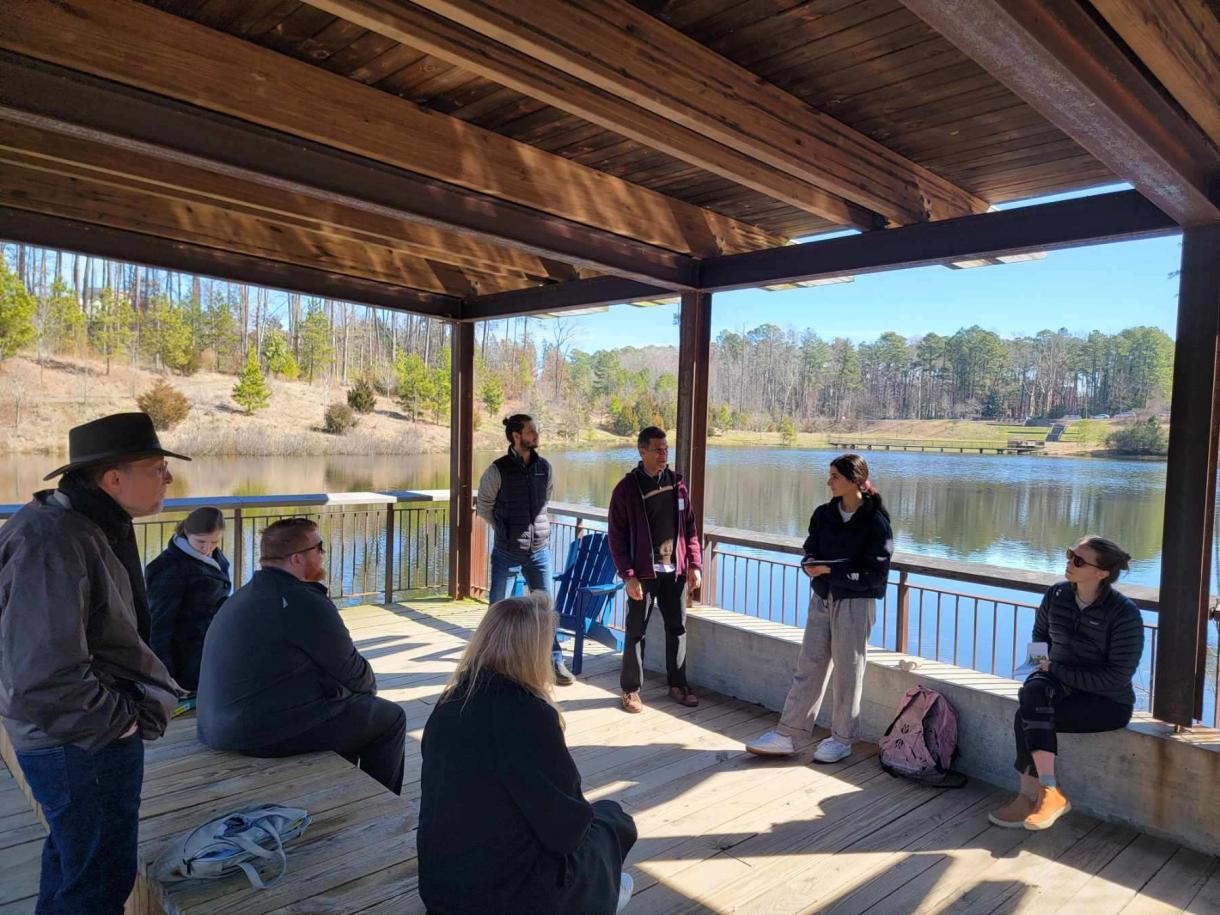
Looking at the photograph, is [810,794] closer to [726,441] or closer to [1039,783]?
[1039,783]

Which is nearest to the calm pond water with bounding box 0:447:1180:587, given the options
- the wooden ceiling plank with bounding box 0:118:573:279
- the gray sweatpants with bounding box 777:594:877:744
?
the wooden ceiling plank with bounding box 0:118:573:279

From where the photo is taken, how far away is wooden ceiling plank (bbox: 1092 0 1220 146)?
1653 mm

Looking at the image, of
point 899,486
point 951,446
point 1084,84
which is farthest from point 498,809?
point 951,446

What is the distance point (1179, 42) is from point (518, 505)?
3.67m

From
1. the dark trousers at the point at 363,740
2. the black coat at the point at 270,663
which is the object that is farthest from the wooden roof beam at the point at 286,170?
the dark trousers at the point at 363,740

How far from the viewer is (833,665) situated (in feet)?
11.8

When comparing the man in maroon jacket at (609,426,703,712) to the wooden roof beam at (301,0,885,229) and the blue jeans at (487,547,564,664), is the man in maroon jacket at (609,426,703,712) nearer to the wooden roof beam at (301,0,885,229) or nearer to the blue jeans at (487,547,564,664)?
the blue jeans at (487,547,564,664)

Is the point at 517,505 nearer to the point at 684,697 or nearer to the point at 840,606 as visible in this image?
the point at 684,697

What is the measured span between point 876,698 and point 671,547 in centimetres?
128

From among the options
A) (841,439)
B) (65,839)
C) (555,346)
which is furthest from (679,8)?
(555,346)

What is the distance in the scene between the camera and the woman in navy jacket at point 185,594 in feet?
10.1

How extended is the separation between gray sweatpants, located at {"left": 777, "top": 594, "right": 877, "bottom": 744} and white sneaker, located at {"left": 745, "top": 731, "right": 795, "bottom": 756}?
0.06m

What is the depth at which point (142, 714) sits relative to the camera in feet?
5.22

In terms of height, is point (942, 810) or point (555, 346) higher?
point (555, 346)
